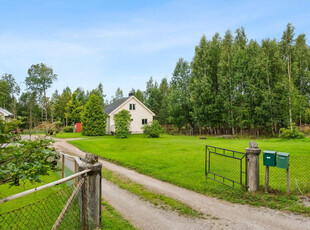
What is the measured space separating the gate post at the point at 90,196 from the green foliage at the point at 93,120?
28.5 meters

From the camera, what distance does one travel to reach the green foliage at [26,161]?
97.1 inches

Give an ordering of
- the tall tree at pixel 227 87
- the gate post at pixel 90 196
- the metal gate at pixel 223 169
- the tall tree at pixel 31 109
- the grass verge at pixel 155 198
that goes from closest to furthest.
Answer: the gate post at pixel 90 196 < the grass verge at pixel 155 198 < the metal gate at pixel 223 169 < the tall tree at pixel 227 87 < the tall tree at pixel 31 109

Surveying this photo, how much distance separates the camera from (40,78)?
50531mm

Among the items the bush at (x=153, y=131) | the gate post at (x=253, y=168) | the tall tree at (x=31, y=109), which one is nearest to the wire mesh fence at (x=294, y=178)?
the gate post at (x=253, y=168)

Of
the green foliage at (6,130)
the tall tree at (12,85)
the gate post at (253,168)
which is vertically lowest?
the gate post at (253,168)

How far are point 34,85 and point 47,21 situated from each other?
4335cm

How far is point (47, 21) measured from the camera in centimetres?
1390

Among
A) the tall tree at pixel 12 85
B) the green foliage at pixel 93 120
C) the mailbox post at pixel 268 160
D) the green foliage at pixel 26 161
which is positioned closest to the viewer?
the green foliage at pixel 26 161

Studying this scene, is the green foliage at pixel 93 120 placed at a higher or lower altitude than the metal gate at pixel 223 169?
higher

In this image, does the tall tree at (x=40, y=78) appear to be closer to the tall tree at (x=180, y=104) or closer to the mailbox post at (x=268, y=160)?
the tall tree at (x=180, y=104)

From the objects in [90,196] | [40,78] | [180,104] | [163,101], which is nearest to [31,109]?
[40,78]

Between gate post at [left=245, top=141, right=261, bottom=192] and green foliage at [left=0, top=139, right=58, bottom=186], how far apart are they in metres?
6.15

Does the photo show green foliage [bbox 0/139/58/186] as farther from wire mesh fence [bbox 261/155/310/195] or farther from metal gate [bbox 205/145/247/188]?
wire mesh fence [bbox 261/155/310/195]

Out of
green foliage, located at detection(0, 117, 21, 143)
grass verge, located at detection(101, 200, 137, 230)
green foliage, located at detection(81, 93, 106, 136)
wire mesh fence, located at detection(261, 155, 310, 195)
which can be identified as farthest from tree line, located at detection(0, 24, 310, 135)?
green foliage, located at detection(0, 117, 21, 143)
